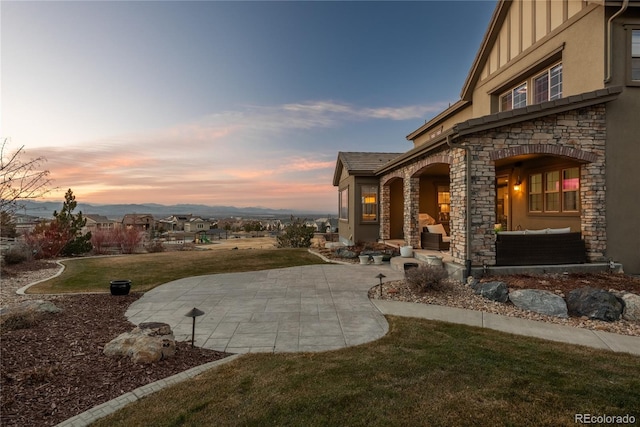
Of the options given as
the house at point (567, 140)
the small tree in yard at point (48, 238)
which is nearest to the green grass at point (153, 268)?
the small tree in yard at point (48, 238)

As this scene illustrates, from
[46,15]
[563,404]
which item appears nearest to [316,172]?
[46,15]

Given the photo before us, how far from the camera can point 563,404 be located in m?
2.97

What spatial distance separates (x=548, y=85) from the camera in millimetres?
10422

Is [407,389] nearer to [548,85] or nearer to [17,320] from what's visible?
[17,320]

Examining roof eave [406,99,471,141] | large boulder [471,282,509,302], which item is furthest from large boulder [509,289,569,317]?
roof eave [406,99,471,141]

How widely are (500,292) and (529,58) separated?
9026mm

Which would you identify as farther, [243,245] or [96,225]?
[243,245]

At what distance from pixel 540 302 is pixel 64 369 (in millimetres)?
8211

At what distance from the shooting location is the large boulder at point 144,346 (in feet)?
13.4

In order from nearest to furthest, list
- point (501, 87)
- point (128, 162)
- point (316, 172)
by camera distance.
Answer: point (501, 87) < point (128, 162) < point (316, 172)

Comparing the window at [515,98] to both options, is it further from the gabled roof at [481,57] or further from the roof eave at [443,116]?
the roof eave at [443,116]

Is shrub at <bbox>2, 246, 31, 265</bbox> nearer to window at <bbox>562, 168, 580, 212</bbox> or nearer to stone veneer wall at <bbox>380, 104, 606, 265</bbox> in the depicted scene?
stone veneer wall at <bbox>380, 104, 606, 265</bbox>

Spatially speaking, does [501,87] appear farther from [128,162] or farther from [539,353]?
[128,162]

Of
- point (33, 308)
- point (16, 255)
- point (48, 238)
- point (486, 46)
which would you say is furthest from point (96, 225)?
point (486, 46)
